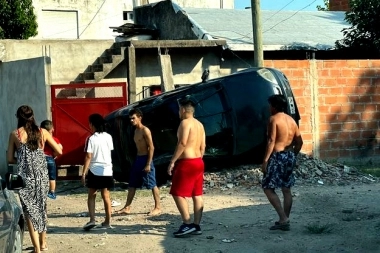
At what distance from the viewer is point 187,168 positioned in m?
9.16

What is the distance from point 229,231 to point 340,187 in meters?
4.25

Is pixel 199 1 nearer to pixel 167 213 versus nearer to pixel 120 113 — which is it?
pixel 120 113

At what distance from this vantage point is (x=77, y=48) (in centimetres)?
1938

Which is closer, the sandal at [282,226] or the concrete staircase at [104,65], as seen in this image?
the sandal at [282,226]

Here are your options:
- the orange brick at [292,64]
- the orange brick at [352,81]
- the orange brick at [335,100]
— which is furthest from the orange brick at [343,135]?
the orange brick at [292,64]

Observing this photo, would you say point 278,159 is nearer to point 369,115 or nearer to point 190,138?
point 190,138

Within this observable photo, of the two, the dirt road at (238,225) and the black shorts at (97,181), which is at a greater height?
the black shorts at (97,181)

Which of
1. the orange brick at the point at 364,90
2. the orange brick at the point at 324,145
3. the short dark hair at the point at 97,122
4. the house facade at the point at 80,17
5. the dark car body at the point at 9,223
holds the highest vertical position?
the house facade at the point at 80,17

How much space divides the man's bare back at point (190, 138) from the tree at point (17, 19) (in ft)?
53.4

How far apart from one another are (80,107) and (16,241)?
897 centimetres

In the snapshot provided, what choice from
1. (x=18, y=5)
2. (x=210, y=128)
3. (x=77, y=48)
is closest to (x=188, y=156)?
(x=210, y=128)

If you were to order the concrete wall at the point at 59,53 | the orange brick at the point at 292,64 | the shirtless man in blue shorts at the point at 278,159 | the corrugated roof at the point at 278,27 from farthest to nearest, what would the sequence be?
the corrugated roof at the point at 278,27 < the concrete wall at the point at 59,53 < the orange brick at the point at 292,64 < the shirtless man in blue shorts at the point at 278,159

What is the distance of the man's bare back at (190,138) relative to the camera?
917 centimetres

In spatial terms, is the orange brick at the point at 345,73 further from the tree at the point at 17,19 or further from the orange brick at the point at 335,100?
the tree at the point at 17,19
